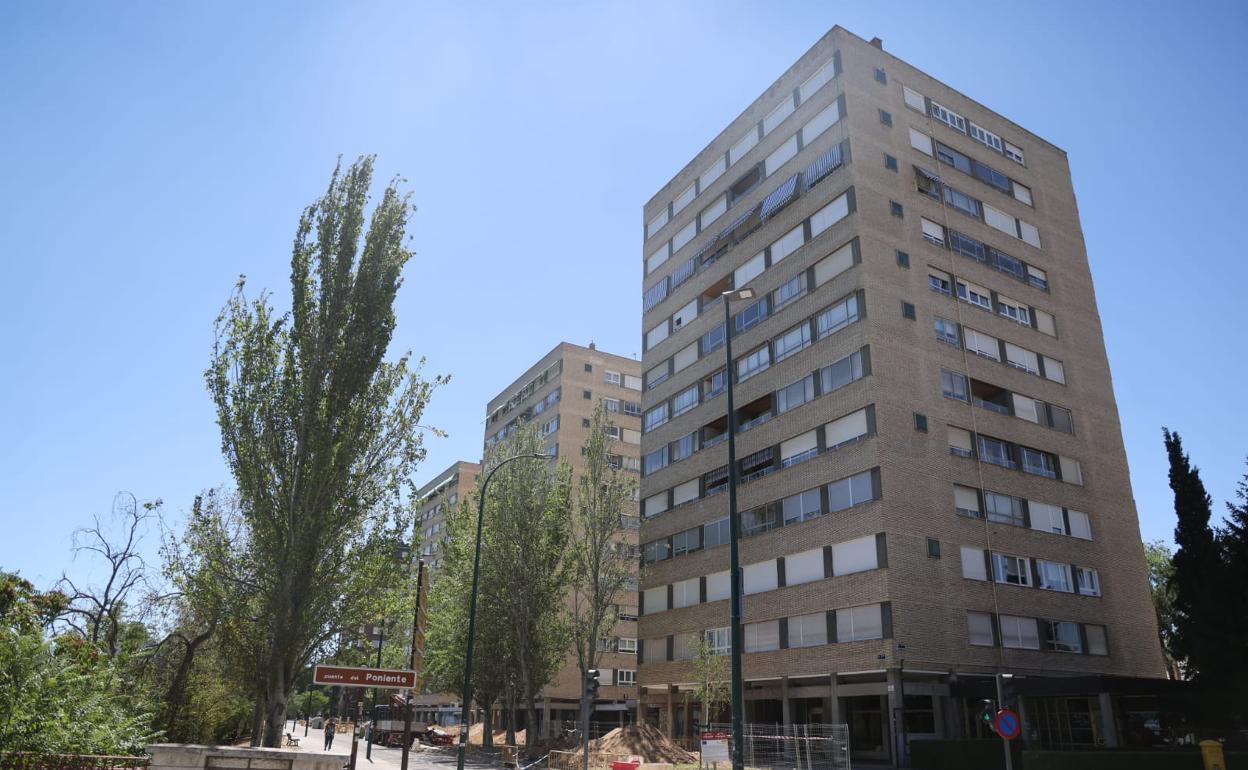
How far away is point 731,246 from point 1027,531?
21.3 metres

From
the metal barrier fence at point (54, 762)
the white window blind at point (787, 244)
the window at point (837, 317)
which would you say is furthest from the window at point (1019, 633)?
the metal barrier fence at point (54, 762)

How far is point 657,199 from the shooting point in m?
56.8

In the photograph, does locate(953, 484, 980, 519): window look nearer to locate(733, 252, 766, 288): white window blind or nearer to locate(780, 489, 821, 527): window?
locate(780, 489, 821, 527): window

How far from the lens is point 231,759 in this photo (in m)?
13.9

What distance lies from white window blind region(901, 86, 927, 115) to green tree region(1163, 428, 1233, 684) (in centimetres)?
1913

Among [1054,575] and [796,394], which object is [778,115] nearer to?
[796,394]

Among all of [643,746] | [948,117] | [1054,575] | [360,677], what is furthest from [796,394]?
[360,677]

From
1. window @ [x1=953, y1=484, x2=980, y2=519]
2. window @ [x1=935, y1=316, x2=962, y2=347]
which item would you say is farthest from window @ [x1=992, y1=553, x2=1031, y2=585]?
window @ [x1=935, y1=316, x2=962, y2=347]

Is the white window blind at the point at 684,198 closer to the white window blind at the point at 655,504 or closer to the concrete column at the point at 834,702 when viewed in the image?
the white window blind at the point at 655,504

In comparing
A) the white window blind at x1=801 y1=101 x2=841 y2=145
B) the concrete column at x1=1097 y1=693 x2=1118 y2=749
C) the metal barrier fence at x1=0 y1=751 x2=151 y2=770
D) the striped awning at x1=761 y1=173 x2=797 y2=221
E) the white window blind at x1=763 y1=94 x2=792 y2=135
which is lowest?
the metal barrier fence at x1=0 y1=751 x2=151 y2=770

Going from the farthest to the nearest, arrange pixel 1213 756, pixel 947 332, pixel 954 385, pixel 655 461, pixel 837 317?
pixel 655 461, pixel 947 332, pixel 837 317, pixel 954 385, pixel 1213 756

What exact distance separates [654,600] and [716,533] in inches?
256

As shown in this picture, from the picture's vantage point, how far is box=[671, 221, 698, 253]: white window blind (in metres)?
51.6

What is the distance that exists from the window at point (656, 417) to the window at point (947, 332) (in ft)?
57.6
